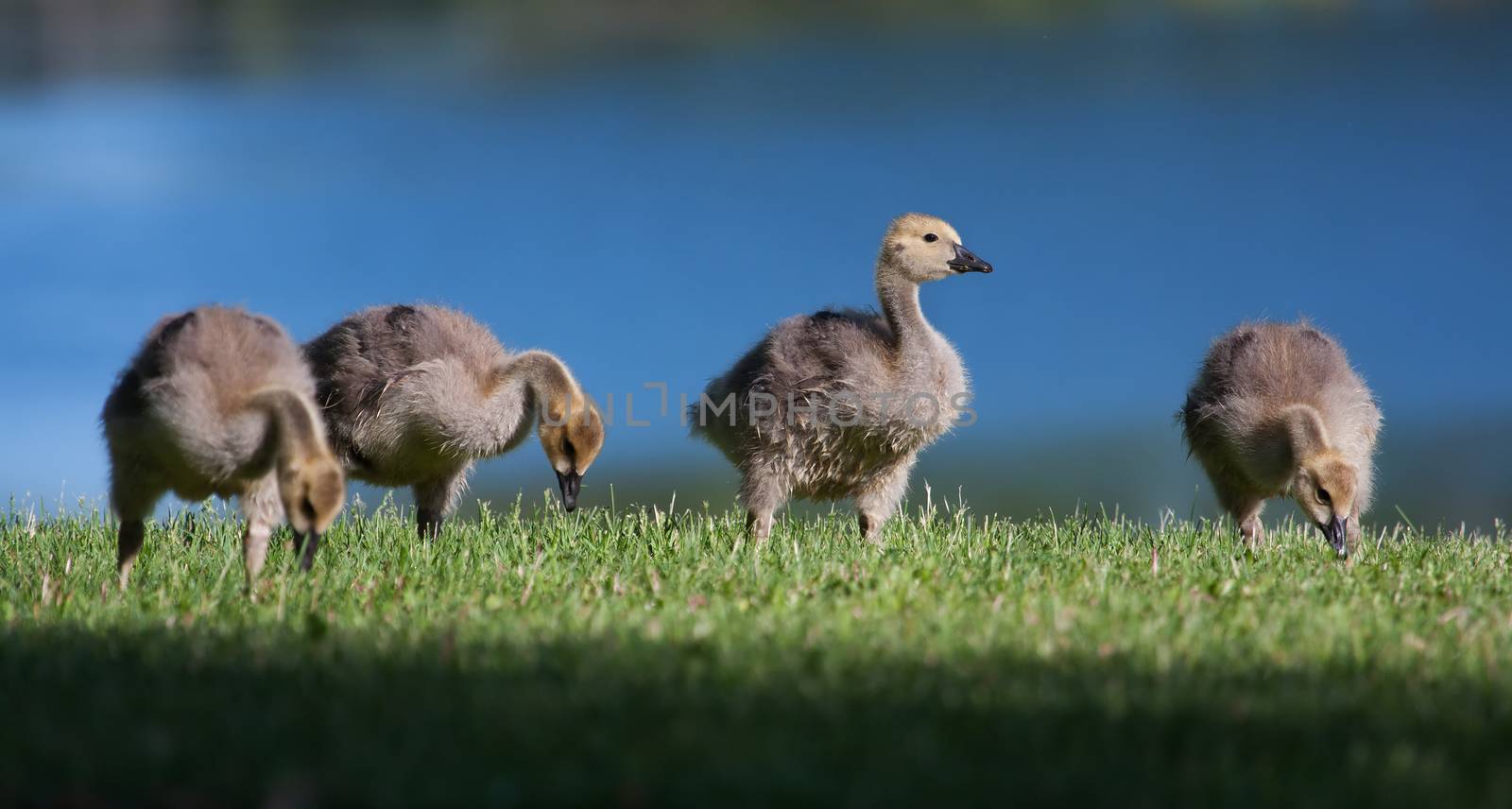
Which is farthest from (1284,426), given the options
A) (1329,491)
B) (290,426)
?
(290,426)

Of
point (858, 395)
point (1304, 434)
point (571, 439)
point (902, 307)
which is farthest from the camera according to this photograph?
point (571, 439)

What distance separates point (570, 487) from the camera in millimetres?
10453

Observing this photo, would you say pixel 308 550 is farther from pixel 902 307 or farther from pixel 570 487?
pixel 902 307

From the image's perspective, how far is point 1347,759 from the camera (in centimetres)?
451

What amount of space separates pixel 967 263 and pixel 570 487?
12.3 feet

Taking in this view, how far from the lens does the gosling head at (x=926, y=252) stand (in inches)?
397

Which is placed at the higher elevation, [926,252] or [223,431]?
[926,252]

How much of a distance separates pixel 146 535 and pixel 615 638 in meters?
6.08

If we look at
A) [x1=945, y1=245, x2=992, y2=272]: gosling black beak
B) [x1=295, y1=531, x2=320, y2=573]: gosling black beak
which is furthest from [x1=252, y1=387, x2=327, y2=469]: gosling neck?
[x1=945, y1=245, x2=992, y2=272]: gosling black beak

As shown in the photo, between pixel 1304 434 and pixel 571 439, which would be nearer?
pixel 1304 434

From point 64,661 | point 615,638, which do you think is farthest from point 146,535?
point 615,638

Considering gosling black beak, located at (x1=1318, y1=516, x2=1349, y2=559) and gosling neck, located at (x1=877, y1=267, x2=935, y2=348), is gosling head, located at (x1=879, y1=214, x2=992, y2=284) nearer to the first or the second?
gosling neck, located at (x1=877, y1=267, x2=935, y2=348)

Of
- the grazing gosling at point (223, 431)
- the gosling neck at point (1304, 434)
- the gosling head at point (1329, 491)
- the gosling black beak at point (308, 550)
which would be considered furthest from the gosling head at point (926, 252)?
the gosling black beak at point (308, 550)

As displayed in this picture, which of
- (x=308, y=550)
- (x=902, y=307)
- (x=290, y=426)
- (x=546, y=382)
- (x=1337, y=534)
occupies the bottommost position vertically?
(x=308, y=550)
